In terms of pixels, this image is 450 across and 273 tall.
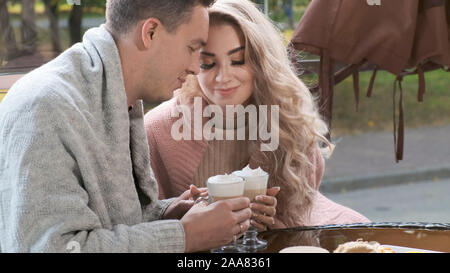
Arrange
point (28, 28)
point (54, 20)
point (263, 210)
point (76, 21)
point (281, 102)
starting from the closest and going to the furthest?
point (263, 210)
point (281, 102)
point (28, 28)
point (76, 21)
point (54, 20)

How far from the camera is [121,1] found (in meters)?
1.99

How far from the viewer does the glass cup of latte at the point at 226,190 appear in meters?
1.92

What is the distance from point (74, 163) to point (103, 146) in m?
0.14

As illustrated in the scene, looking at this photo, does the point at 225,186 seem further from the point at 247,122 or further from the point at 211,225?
the point at 247,122

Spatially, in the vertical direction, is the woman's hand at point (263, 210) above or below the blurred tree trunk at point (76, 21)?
below

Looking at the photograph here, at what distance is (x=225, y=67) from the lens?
8.15ft

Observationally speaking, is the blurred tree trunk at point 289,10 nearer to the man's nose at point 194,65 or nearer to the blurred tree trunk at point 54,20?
the blurred tree trunk at point 54,20

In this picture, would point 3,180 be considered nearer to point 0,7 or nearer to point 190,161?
point 190,161

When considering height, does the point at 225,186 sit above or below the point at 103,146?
below

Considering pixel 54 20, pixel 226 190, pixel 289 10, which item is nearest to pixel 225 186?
pixel 226 190

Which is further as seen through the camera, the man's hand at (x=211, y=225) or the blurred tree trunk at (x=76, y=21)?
the blurred tree trunk at (x=76, y=21)

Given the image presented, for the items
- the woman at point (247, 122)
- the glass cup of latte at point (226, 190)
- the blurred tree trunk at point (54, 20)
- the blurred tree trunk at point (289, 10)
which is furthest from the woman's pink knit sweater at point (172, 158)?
the blurred tree trunk at point (289, 10)

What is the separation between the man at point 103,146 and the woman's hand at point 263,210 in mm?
208
